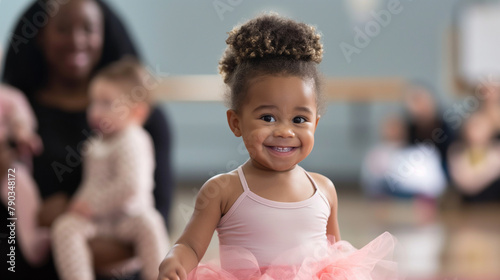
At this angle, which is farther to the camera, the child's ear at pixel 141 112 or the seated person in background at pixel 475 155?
the seated person in background at pixel 475 155

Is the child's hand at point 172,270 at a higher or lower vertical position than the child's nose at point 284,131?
lower

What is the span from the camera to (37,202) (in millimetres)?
2051

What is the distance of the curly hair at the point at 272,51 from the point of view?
970 millimetres

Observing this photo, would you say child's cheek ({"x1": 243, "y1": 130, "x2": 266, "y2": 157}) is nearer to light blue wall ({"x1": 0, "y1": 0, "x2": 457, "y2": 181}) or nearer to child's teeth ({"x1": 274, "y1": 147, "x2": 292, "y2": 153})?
child's teeth ({"x1": 274, "y1": 147, "x2": 292, "y2": 153})

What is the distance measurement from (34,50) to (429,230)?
2.63m

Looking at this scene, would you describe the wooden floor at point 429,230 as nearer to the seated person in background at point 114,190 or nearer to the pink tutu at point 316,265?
the seated person in background at point 114,190

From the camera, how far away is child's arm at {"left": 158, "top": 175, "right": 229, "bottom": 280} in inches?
35.5

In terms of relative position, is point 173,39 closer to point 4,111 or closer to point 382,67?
point 382,67

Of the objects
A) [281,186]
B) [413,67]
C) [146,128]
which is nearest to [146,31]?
[413,67]

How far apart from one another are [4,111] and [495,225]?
3.24 meters

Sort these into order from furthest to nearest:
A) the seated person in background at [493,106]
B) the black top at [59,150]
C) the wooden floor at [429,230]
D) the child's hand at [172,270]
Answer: the seated person in background at [493,106] → the wooden floor at [429,230] → the black top at [59,150] → the child's hand at [172,270]

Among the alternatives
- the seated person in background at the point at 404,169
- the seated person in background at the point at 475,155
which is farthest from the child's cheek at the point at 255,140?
the seated person in background at the point at 475,155

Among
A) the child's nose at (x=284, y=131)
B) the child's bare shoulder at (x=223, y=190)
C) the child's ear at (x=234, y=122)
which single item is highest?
the child's ear at (x=234, y=122)

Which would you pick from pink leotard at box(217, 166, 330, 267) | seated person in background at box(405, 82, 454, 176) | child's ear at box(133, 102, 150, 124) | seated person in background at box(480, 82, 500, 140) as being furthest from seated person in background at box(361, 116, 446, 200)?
pink leotard at box(217, 166, 330, 267)
